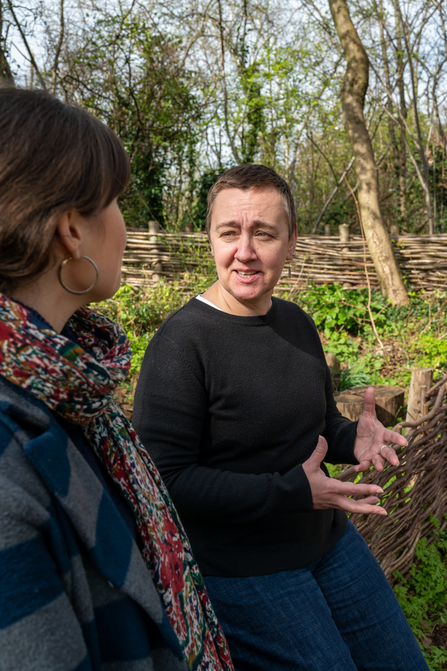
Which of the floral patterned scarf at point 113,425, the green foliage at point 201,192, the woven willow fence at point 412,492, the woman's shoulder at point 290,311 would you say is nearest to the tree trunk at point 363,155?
the green foliage at point 201,192

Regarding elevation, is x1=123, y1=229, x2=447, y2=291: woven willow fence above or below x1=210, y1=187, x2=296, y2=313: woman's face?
below

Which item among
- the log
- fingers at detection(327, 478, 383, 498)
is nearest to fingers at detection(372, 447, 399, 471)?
fingers at detection(327, 478, 383, 498)

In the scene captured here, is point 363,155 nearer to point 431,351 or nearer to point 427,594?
point 431,351

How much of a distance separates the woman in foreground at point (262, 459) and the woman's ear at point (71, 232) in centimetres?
70

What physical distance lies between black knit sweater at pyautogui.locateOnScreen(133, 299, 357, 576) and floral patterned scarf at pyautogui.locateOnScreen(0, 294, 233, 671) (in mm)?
281

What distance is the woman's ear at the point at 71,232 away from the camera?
904mm

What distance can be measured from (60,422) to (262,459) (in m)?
0.84

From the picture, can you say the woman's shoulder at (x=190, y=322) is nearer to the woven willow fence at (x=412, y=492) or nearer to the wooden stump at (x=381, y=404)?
the woven willow fence at (x=412, y=492)

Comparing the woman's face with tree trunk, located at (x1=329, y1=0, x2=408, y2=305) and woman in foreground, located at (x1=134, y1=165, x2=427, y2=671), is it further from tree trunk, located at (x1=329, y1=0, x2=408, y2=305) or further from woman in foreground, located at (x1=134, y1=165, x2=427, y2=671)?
tree trunk, located at (x1=329, y1=0, x2=408, y2=305)

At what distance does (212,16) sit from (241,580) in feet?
43.9

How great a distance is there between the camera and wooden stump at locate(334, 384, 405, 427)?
4250mm

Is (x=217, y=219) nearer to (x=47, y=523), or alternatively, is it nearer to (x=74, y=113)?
(x=74, y=113)

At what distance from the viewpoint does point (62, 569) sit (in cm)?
81

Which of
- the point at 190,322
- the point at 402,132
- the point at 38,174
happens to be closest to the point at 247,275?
the point at 190,322
